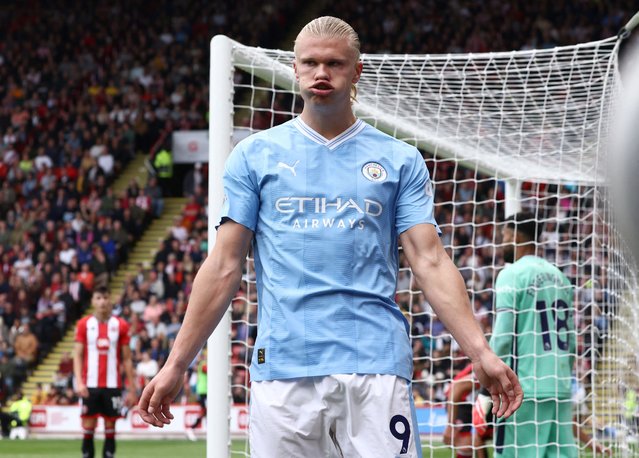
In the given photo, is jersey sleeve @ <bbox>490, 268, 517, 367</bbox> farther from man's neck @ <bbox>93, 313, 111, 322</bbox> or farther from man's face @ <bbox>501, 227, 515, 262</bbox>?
man's neck @ <bbox>93, 313, 111, 322</bbox>

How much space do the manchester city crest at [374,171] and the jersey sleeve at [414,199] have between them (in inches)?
2.6

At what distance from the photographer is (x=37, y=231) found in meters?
21.9

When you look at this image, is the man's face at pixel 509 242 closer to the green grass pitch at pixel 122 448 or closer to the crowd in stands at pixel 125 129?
the green grass pitch at pixel 122 448

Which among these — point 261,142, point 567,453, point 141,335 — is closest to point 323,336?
point 261,142

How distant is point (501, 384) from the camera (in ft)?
7.94

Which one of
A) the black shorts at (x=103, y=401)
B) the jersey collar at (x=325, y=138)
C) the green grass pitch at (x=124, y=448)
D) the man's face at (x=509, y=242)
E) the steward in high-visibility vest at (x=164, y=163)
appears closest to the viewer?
the jersey collar at (x=325, y=138)

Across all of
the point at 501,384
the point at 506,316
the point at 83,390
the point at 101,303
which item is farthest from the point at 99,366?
the point at 501,384

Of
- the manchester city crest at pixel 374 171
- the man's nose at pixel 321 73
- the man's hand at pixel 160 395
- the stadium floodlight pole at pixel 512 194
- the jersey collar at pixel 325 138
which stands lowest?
the man's hand at pixel 160 395

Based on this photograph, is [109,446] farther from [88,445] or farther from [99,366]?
[99,366]

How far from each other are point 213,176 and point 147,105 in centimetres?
2058

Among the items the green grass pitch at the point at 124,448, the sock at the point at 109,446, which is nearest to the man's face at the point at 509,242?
the green grass pitch at the point at 124,448

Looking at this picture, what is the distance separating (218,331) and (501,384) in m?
3.06

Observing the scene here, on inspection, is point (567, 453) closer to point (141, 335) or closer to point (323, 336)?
point (323, 336)

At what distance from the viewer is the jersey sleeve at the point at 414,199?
8.96 feet
